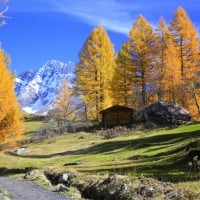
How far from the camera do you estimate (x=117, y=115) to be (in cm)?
6041

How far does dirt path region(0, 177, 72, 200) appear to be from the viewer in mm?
20016

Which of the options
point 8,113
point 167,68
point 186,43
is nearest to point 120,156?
point 8,113

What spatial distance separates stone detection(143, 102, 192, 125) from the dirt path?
A: 103 feet

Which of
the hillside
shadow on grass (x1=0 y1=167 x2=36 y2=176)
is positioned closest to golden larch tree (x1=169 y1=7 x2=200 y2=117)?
the hillside

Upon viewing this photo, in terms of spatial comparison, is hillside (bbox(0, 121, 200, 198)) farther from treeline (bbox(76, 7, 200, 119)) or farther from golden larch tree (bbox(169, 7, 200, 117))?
golden larch tree (bbox(169, 7, 200, 117))

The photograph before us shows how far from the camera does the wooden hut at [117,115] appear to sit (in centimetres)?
5994

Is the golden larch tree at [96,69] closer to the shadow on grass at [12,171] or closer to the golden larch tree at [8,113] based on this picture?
the golden larch tree at [8,113]

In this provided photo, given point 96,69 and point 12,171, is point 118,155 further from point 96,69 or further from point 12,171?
point 96,69

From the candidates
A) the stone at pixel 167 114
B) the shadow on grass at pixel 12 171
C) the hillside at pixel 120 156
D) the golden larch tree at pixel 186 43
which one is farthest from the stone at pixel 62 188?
the golden larch tree at pixel 186 43

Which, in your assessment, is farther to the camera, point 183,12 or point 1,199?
point 183,12

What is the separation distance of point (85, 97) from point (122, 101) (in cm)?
586

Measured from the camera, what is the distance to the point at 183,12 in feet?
210

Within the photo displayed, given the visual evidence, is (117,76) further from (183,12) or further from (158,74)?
(183,12)

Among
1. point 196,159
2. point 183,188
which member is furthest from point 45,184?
point 183,188
